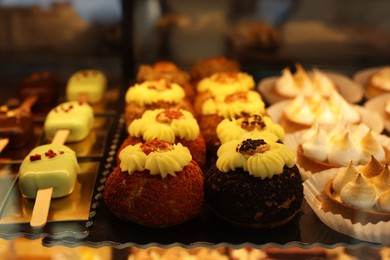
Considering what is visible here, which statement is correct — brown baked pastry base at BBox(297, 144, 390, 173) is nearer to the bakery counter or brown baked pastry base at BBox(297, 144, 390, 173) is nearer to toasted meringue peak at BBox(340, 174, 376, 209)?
the bakery counter

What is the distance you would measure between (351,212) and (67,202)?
3.93 ft

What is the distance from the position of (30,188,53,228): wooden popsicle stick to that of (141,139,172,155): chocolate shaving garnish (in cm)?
45

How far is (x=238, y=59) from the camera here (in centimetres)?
414

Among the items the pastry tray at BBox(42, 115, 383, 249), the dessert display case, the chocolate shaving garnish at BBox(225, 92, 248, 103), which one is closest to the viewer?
the pastry tray at BBox(42, 115, 383, 249)

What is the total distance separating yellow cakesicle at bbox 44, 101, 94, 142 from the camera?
10.1ft

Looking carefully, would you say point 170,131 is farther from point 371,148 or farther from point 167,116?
point 371,148

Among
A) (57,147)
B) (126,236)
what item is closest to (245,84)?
(57,147)

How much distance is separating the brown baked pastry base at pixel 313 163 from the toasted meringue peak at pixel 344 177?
0.96ft

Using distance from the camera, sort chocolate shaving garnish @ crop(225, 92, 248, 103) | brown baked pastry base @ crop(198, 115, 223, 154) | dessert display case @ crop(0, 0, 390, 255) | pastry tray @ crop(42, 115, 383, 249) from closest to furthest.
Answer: pastry tray @ crop(42, 115, 383, 249) → brown baked pastry base @ crop(198, 115, 223, 154) → chocolate shaving garnish @ crop(225, 92, 248, 103) → dessert display case @ crop(0, 0, 390, 255)

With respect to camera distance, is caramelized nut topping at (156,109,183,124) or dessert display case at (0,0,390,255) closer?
caramelized nut topping at (156,109,183,124)

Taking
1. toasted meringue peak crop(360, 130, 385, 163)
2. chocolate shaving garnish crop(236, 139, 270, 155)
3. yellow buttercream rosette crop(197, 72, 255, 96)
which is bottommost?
yellow buttercream rosette crop(197, 72, 255, 96)

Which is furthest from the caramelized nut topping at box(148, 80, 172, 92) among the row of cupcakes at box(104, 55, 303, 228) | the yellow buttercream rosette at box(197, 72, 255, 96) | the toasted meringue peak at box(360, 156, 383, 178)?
the toasted meringue peak at box(360, 156, 383, 178)

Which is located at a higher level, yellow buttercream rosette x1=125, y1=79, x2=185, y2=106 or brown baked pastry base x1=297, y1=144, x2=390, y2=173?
yellow buttercream rosette x1=125, y1=79, x2=185, y2=106

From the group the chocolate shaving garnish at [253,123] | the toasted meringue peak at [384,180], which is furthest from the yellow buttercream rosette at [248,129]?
the toasted meringue peak at [384,180]
